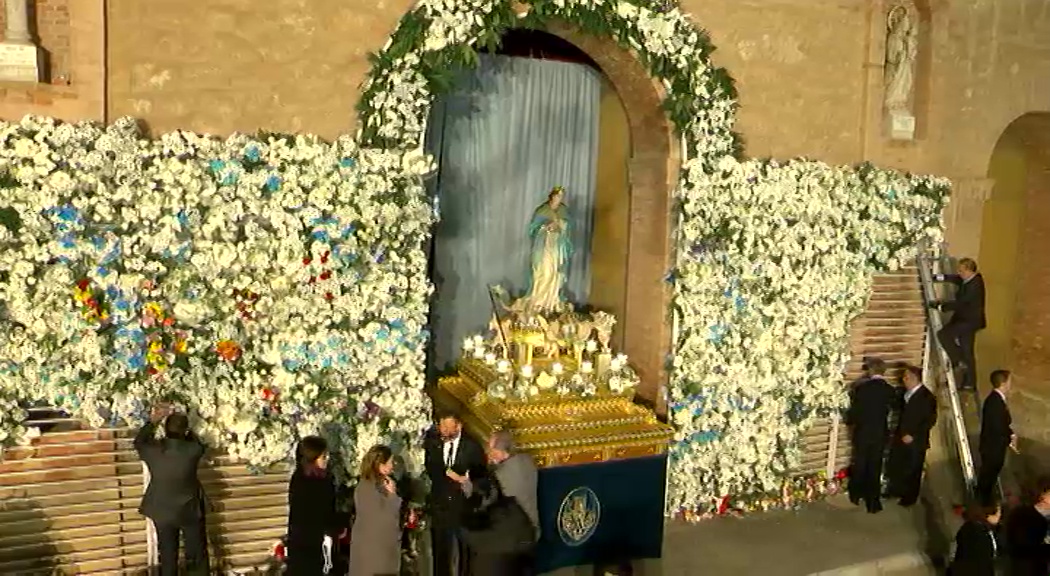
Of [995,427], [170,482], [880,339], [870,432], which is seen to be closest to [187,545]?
[170,482]

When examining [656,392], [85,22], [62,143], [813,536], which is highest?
[85,22]

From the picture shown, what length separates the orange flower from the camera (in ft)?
23.2

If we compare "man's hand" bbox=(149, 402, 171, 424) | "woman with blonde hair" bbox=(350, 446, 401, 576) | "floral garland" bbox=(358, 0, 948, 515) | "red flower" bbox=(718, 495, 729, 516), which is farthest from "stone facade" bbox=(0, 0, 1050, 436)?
"woman with blonde hair" bbox=(350, 446, 401, 576)

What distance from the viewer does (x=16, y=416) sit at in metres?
6.48

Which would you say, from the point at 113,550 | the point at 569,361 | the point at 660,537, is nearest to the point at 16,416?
the point at 113,550

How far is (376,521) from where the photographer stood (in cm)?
626

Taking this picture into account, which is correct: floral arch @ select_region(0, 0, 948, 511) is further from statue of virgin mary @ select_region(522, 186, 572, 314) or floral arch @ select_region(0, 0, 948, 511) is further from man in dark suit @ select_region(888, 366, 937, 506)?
statue of virgin mary @ select_region(522, 186, 572, 314)

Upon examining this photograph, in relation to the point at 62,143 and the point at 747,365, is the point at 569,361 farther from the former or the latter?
the point at 62,143

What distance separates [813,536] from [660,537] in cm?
167

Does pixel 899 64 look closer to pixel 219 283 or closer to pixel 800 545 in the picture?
pixel 800 545

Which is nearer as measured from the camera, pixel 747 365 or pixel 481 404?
pixel 481 404

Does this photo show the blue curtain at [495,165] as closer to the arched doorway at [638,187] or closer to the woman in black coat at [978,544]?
the arched doorway at [638,187]

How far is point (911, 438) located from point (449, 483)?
525cm

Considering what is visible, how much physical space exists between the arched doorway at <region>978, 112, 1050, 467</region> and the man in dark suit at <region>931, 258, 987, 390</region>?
10.7 feet
